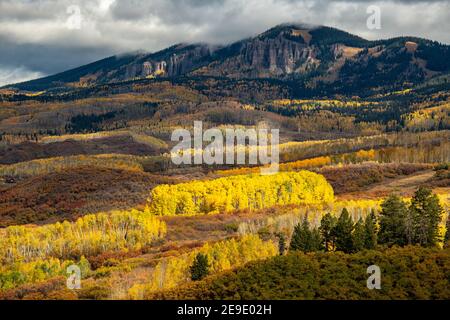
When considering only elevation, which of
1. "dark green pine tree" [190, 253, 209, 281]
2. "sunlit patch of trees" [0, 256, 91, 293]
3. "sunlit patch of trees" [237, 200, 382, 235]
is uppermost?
"dark green pine tree" [190, 253, 209, 281]

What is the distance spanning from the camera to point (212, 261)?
7275 centimetres

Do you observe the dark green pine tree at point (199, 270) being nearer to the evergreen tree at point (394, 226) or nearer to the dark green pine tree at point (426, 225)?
the evergreen tree at point (394, 226)

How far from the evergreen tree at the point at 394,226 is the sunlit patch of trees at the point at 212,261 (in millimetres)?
14790

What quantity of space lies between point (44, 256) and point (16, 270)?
48.9ft

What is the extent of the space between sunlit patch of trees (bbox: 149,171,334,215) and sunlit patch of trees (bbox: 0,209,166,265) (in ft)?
92.8

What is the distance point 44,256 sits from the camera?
98188 millimetres

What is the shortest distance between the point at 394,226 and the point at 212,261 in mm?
Result: 23818

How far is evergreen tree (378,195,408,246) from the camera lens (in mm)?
72750

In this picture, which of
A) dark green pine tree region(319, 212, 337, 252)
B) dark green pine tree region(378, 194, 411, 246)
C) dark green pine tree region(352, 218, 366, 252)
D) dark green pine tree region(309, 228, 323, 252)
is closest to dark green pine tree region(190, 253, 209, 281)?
dark green pine tree region(309, 228, 323, 252)

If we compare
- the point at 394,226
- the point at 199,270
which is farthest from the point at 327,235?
the point at 199,270

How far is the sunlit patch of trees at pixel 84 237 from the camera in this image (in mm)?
100688

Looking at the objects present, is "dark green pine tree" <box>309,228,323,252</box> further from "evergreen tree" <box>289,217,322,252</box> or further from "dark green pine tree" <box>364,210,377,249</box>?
"dark green pine tree" <box>364,210,377,249</box>

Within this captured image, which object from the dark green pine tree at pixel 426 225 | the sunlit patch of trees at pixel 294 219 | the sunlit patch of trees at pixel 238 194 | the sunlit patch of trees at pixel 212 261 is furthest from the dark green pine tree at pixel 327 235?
the sunlit patch of trees at pixel 238 194

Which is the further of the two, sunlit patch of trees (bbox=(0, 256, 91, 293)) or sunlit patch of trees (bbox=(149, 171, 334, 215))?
sunlit patch of trees (bbox=(149, 171, 334, 215))
